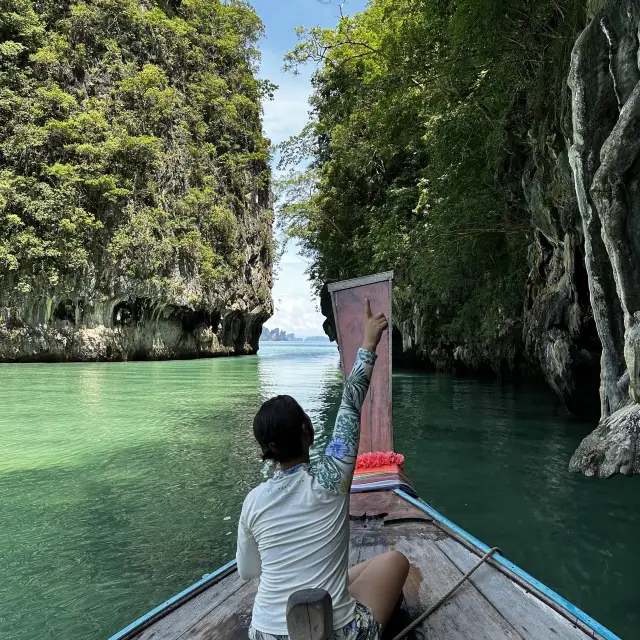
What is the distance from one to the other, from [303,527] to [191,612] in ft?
3.47

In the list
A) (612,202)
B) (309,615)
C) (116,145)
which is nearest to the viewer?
(309,615)

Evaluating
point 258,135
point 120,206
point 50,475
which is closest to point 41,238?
point 120,206

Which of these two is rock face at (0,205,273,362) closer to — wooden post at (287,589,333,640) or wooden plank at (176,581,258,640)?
wooden plank at (176,581,258,640)

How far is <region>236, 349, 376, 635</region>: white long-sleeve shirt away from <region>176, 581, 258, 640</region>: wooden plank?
440 mm

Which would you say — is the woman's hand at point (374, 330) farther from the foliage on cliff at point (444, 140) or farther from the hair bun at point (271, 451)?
the foliage on cliff at point (444, 140)

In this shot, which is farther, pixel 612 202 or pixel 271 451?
pixel 612 202

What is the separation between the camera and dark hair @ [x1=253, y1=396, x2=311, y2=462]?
1.58m

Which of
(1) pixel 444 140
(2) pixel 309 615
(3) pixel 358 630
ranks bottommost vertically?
(3) pixel 358 630

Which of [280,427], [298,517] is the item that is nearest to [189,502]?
[298,517]

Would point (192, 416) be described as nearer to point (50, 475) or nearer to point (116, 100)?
point (50, 475)

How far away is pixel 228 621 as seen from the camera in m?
2.20

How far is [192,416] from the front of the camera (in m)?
10.1

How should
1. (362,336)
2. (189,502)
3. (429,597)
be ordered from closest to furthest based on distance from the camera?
(429,597) → (362,336) → (189,502)

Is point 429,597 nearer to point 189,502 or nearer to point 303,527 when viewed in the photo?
point 303,527
